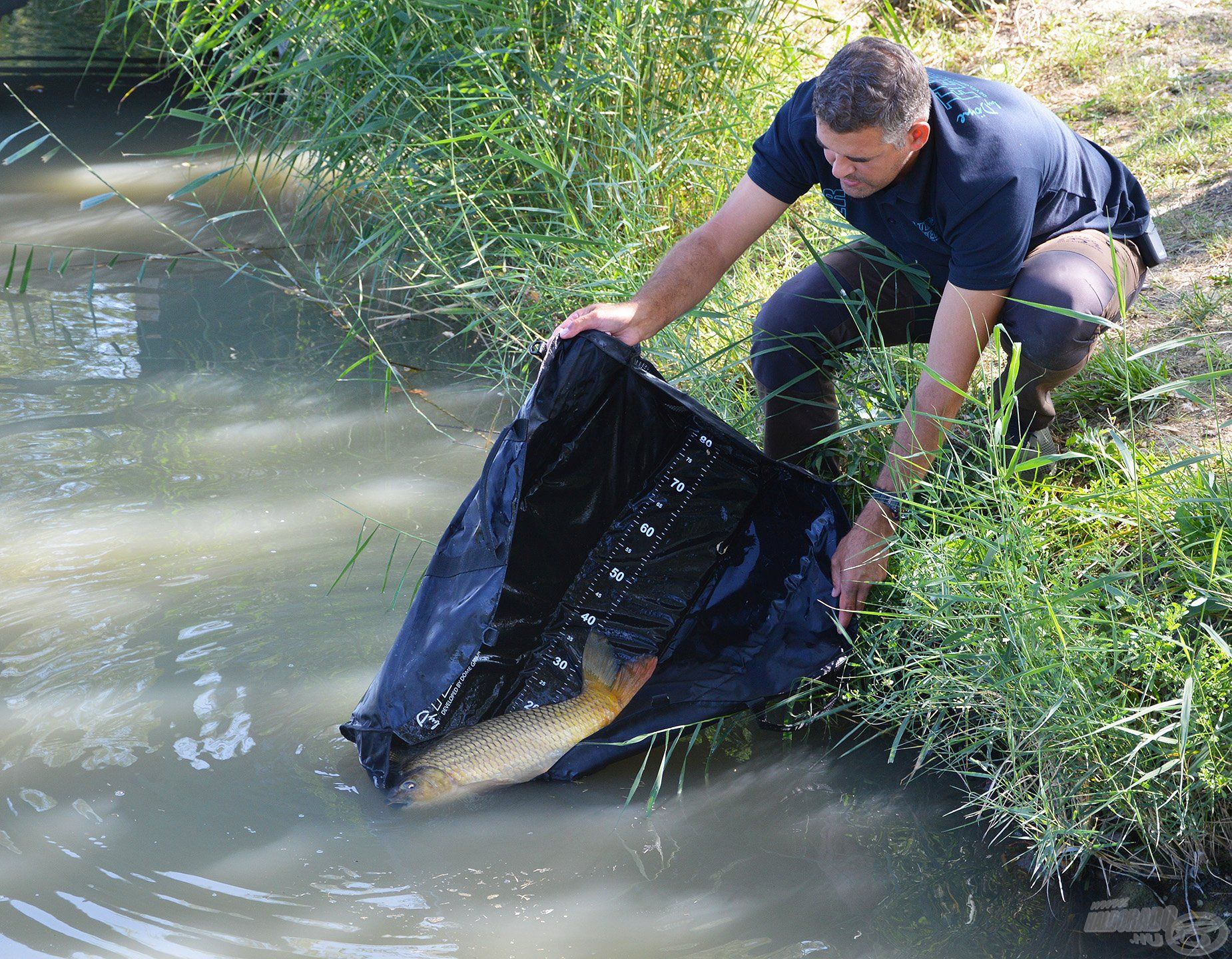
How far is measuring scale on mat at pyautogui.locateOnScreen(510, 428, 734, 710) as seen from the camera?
2324 mm

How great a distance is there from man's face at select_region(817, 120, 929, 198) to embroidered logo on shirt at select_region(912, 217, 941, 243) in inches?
5.2

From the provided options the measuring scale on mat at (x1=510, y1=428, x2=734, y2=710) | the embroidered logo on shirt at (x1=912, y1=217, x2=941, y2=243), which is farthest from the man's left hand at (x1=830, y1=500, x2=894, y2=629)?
the embroidered logo on shirt at (x1=912, y1=217, x2=941, y2=243)

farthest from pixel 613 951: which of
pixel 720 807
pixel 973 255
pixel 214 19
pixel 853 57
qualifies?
pixel 214 19

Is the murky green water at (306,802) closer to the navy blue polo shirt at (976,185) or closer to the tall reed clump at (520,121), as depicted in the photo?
the tall reed clump at (520,121)

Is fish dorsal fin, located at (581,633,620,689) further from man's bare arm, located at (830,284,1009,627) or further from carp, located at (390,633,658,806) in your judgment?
man's bare arm, located at (830,284,1009,627)

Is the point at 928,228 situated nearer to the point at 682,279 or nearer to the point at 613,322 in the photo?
the point at 682,279

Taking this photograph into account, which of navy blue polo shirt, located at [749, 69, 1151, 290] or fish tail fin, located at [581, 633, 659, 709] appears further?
fish tail fin, located at [581, 633, 659, 709]

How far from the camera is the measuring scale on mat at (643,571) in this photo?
232 centimetres

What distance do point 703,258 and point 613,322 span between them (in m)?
0.33

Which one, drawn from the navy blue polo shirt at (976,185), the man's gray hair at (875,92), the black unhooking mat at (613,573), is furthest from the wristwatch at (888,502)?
the man's gray hair at (875,92)

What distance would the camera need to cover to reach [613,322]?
7.59 ft

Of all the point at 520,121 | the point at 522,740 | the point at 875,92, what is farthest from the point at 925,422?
the point at 520,121

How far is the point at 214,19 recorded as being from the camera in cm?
400

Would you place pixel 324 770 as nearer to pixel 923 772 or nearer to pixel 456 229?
pixel 923 772
